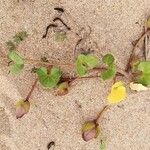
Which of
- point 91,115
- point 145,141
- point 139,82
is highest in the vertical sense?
point 139,82

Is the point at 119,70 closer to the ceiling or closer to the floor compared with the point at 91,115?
closer to the ceiling

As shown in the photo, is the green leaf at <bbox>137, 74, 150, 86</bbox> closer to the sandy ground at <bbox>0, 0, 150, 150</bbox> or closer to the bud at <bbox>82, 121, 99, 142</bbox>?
the sandy ground at <bbox>0, 0, 150, 150</bbox>

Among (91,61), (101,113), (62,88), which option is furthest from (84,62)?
(101,113)

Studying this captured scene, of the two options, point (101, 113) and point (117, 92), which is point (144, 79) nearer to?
point (117, 92)

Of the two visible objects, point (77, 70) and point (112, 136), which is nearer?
point (77, 70)

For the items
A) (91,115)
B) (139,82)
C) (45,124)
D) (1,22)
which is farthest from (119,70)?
(1,22)

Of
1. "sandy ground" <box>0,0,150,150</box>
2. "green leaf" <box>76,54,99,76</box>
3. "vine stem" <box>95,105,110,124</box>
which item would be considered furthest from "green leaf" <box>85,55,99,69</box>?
"vine stem" <box>95,105,110,124</box>

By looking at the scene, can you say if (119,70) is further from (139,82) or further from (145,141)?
(145,141)
